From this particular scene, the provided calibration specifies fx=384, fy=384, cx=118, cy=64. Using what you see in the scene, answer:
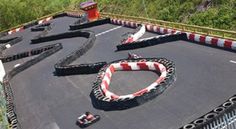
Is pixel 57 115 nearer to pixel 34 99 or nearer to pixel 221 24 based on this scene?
pixel 34 99

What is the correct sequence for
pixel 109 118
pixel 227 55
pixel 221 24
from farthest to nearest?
pixel 221 24, pixel 227 55, pixel 109 118

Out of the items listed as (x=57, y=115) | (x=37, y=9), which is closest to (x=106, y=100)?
(x=57, y=115)

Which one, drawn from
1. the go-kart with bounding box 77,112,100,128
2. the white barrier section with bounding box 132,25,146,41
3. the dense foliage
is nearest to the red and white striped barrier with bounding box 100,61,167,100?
the go-kart with bounding box 77,112,100,128

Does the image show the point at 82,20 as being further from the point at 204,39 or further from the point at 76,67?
the point at 204,39

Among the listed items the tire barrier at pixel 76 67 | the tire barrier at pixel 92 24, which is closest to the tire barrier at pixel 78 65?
the tire barrier at pixel 76 67

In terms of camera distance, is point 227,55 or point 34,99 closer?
point 227,55

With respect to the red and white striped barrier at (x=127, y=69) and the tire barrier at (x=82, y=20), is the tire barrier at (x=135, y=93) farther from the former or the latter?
the tire barrier at (x=82, y=20)

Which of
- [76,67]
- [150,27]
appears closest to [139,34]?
[150,27]
